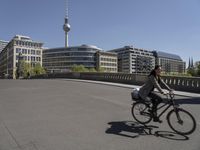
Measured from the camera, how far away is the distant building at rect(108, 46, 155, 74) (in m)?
164

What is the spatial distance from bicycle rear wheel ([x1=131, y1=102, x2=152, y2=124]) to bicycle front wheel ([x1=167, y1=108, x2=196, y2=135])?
2.46 feet

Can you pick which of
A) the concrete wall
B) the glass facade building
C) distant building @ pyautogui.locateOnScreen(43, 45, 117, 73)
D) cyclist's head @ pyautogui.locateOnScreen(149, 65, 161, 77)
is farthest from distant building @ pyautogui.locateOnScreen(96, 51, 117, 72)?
Result: cyclist's head @ pyautogui.locateOnScreen(149, 65, 161, 77)

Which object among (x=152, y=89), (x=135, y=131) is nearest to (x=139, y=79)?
(x=152, y=89)

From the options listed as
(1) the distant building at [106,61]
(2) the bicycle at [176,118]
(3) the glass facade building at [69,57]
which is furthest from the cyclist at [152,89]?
(1) the distant building at [106,61]

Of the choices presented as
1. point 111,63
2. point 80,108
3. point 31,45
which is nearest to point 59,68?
point 31,45

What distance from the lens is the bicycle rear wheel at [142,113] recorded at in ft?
22.7

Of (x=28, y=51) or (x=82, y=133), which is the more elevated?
(x=28, y=51)

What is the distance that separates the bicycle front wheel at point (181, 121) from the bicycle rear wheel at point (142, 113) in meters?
0.75

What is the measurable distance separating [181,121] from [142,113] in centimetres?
128

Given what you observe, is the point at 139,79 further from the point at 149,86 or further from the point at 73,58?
the point at 73,58

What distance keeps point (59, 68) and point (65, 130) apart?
14186 cm

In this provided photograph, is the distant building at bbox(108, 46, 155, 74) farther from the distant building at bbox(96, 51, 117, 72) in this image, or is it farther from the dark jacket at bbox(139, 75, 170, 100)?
the dark jacket at bbox(139, 75, 170, 100)

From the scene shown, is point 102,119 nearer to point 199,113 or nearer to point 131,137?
point 131,137

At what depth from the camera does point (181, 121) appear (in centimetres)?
610
